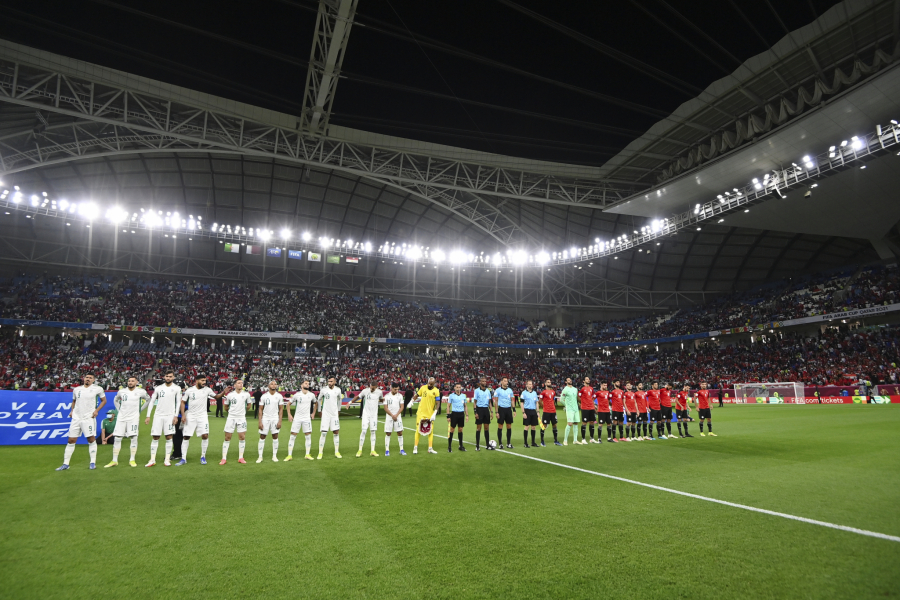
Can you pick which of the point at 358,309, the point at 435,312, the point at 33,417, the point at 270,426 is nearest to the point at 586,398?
the point at 270,426

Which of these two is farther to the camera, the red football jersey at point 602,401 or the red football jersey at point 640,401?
the red football jersey at point 640,401

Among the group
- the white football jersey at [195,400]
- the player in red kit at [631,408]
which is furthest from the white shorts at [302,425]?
the player in red kit at [631,408]

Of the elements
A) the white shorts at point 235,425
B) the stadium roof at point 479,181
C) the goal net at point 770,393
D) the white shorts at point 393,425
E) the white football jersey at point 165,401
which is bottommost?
the goal net at point 770,393

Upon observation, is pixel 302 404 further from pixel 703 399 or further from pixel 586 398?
pixel 703 399

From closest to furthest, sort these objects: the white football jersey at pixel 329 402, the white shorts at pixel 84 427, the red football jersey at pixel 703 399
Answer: the white shorts at pixel 84 427, the white football jersey at pixel 329 402, the red football jersey at pixel 703 399

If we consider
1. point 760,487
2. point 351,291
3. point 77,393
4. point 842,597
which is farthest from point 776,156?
point 351,291

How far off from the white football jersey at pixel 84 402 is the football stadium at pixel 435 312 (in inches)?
2.7

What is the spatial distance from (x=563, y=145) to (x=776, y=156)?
482 inches

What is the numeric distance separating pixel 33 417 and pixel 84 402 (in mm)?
4584

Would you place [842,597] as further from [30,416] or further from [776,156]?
[776,156]

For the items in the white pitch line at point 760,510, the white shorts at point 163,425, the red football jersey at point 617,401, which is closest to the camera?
the white pitch line at point 760,510

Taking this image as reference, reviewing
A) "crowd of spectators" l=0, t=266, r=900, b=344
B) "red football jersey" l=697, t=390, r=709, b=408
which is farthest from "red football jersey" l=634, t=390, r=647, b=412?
"crowd of spectators" l=0, t=266, r=900, b=344

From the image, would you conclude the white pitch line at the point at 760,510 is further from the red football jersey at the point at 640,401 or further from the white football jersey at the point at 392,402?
the red football jersey at the point at 640,401

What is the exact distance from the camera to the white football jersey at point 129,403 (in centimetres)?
994
